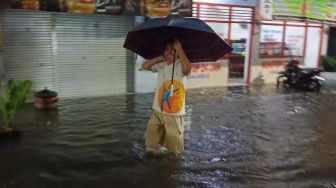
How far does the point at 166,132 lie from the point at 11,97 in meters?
2.85

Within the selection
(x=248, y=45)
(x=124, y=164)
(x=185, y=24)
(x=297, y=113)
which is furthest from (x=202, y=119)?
(x=248, y=45)

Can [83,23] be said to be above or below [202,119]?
above

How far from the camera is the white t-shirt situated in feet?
A: 16.5

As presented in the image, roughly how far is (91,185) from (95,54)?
671cm

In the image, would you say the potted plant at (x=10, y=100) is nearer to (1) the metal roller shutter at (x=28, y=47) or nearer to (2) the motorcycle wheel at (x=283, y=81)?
(1) the metal roller shutter at (x=28, y=47)

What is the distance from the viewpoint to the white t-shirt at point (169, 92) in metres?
5.03

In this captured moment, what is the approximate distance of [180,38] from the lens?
16.3ft

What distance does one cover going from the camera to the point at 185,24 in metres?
4.58

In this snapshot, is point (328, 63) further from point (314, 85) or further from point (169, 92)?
point (169, 92)

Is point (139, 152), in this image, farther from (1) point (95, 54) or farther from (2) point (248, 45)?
(2) point (248, 45)

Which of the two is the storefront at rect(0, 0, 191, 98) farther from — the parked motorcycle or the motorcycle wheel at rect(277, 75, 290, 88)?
the motorcycle wheel at rect(277, 75, 290, 88)

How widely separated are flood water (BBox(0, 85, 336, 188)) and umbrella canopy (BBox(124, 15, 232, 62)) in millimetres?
1547

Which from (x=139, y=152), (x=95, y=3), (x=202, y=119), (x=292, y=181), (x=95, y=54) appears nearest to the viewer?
(x=292, y=181)

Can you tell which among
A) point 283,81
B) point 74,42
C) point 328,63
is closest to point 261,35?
point 283,81
